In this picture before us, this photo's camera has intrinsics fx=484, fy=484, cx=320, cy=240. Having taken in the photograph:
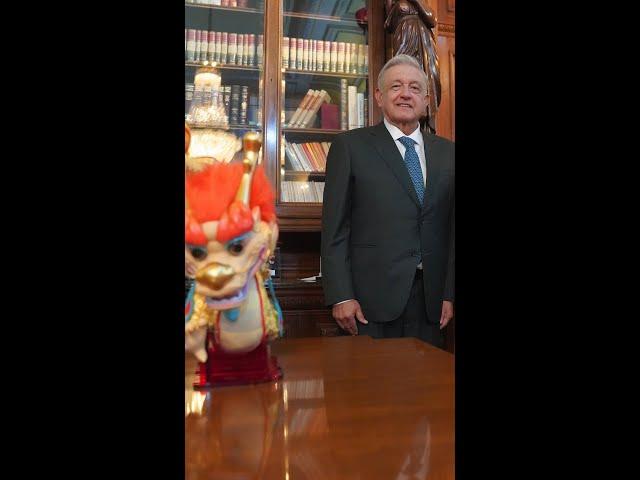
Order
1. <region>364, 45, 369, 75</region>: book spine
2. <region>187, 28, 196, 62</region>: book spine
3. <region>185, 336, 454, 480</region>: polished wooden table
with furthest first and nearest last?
<region>364, 45, 369, 75</region>: book spine → <region>187, 28, 196, 62</region>: book spine → <region>185, 336, 454, 480</region>: polished wooden table

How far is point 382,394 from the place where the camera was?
1.55ft

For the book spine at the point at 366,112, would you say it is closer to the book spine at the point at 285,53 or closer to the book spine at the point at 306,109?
the book spine at the point at 306,109

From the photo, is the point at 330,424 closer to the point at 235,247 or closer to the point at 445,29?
the point at 235,247

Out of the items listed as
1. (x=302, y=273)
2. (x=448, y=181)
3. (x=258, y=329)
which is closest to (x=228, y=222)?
(x=258, y=329)

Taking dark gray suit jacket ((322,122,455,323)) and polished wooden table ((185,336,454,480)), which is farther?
dark gray suit jacket ((322,122,455,323))

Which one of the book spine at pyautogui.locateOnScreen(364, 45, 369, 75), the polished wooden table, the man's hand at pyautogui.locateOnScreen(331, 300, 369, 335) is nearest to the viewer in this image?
the polished wooden table

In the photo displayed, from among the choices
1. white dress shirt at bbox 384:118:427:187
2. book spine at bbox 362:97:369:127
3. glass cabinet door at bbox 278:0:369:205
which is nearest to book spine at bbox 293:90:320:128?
glass cabinet door at bbox 278:0:369:205

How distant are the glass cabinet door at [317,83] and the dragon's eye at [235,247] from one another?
5.13ft

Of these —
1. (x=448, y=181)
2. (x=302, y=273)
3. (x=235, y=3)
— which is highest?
(x=235, y=3)

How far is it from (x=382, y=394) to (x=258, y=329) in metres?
0.15

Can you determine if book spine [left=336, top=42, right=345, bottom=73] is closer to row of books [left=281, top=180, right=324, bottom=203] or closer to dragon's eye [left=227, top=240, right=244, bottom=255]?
row of books [left=281, top=180, right=324, bottom=203]

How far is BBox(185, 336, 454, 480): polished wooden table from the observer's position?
0.31m

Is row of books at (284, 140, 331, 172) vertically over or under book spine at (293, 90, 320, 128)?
under
